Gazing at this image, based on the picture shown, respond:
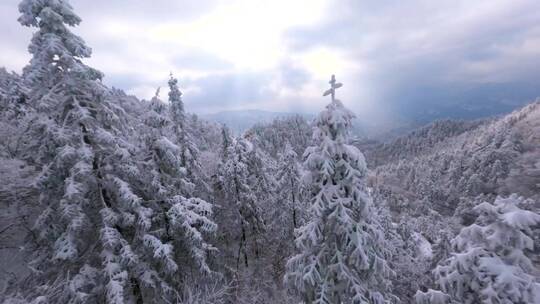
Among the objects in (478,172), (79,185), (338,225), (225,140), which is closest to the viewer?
(338,225)

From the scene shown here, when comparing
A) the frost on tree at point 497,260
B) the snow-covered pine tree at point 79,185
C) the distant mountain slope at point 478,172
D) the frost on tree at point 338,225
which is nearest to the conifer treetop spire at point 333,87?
the frost on tree at point 338,225

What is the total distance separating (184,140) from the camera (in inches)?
846

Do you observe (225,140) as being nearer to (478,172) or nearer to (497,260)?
(497,260)

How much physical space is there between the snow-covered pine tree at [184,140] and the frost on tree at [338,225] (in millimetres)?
13619

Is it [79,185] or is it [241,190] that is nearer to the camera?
[79,185]

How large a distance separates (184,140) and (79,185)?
1235 cm

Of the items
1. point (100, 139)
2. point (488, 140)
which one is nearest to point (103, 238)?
point (100, 139)

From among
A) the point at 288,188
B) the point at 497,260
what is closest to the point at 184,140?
the point at 288,188

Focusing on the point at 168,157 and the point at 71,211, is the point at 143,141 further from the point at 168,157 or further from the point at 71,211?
the point at 71,211

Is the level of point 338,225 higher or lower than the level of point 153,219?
higher

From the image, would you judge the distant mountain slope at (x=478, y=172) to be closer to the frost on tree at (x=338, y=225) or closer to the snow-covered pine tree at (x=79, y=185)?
the frost on tree at (x=338, y=225)

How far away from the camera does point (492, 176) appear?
80.9 metres

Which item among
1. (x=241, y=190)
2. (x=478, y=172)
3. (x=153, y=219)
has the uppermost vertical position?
(x=153, y=219)

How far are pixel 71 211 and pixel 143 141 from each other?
460cm
